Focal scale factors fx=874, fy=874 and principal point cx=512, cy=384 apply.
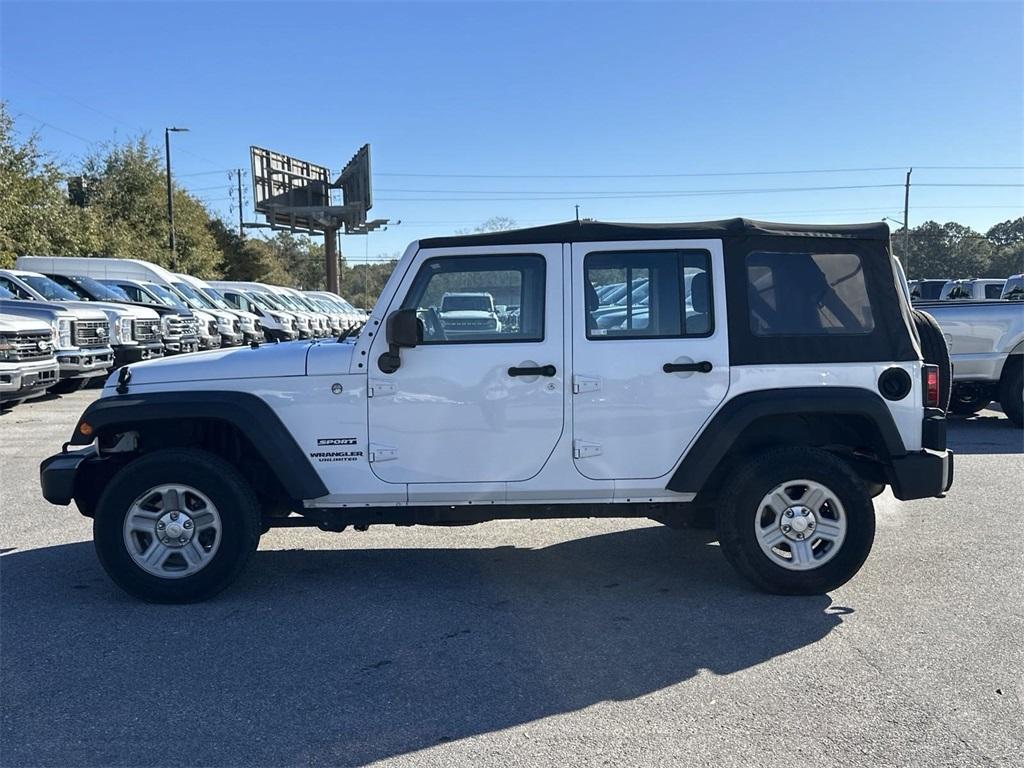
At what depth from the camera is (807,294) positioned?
4828 mm

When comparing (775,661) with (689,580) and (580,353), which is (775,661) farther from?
(580,353)

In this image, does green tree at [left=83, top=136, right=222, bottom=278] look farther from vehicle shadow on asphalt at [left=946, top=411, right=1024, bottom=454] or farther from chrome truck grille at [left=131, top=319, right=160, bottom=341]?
vehicle shadow on asphalt at [left=946, top=411, right=1024, bottom=454]

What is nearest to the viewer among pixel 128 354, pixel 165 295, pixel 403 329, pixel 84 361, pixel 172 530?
pixel 403 329

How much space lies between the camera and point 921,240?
66812 mm

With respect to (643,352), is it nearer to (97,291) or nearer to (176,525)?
(176,525)

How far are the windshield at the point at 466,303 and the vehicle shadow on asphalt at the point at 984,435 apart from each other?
678 cm

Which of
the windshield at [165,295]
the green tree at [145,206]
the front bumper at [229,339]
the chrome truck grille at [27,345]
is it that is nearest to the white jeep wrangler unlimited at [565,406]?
the chrome truck grille at [27,345]

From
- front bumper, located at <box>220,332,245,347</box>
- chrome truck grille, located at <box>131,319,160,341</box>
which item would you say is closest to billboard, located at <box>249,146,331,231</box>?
front bumper, located at <box>220,332,245,347</box>

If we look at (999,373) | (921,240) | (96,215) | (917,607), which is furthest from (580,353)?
(921,240)

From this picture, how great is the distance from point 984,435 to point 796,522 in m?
7.06

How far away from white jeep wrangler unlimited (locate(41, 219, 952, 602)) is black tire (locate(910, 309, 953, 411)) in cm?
41

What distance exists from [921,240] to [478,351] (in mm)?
70499

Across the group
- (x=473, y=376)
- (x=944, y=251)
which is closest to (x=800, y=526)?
(x=473, y=376)

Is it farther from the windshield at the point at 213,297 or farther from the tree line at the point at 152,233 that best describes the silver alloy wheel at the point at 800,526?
the windshield at the point at 213,297
